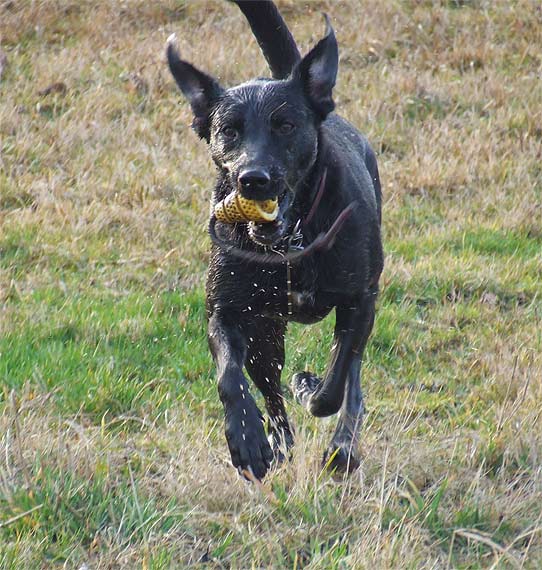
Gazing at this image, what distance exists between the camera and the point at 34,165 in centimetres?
766

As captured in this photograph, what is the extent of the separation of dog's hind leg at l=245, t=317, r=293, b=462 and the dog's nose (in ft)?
2.85

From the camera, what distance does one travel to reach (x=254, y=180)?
385 centimetres

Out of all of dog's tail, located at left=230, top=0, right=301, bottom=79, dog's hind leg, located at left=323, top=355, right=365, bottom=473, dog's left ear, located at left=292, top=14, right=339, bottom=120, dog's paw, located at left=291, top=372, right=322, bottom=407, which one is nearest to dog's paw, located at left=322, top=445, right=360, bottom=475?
dog's hind leg, located at left=323, top=355, right=365, bottom=473

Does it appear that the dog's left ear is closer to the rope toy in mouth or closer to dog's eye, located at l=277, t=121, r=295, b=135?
dog's eye, located at l=277, t=121, r=295, b=135

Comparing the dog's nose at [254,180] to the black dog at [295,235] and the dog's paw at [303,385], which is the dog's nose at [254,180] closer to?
the black dog at [295,235]

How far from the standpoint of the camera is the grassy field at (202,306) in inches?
140

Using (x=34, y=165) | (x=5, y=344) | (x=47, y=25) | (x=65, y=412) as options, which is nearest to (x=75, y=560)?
(x=65, y=412)

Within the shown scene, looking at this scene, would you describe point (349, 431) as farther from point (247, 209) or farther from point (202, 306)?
point (202, 306)

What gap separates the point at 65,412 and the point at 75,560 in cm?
132

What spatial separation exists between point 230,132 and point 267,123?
15 centimetres

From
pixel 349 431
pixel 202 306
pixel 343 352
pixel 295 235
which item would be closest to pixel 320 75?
pixel 295 235

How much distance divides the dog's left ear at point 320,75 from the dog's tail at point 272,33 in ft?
1.95

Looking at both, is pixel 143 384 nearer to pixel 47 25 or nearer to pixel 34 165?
pixel 34 165

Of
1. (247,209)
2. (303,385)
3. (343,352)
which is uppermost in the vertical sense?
(247,209)
